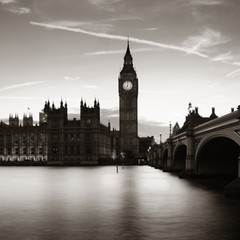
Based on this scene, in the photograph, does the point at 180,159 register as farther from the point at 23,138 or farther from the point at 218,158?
the point at 23,138

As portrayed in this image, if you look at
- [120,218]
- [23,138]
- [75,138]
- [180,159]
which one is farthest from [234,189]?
[23,138]

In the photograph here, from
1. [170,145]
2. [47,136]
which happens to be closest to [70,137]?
[47,136]

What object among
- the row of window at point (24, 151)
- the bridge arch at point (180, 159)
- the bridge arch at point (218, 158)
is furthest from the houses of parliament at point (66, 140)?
the bridge arch at point (218, 158)

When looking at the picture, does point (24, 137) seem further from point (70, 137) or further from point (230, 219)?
point (230, 219)

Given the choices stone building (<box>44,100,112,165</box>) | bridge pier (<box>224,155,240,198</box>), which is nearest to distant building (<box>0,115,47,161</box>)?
stone building (<box>44,100,112,165</box>)

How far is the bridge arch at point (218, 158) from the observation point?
175 ft

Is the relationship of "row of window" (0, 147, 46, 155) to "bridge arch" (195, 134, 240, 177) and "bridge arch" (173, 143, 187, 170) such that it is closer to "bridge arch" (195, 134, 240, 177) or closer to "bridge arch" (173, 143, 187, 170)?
"bridge arch" (173, 143, 187, 170)

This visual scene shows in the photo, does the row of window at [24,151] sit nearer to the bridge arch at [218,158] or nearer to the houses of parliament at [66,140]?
the houses of parliament at [66,140]

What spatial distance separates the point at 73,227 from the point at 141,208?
24.8 ft

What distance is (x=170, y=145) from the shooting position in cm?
8400

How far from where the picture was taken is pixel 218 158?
190 feet

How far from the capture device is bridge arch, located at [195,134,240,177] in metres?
53.5

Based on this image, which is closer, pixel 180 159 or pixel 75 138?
pixel 180 159

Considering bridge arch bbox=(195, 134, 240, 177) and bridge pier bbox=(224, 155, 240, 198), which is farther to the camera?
bridge arch bbox=(195, 134, 240, 177)
